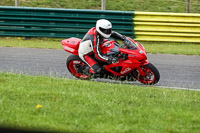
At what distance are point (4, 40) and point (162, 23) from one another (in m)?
5.49

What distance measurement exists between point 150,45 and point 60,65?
4433 mm

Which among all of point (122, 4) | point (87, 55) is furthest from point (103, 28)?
point (122, 4)

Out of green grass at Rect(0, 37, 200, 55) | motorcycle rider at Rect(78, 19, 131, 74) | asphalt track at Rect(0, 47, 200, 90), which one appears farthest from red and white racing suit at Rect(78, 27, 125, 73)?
green grass at Rect(0, 37, 200, 55)

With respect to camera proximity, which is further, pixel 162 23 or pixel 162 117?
pixel 162 23

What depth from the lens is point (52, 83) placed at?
6645 millimetres

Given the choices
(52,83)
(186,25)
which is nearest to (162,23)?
(186,25)

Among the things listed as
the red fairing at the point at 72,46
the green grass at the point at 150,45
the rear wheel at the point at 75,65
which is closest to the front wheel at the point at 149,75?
the rear wheel at the point at 75,65

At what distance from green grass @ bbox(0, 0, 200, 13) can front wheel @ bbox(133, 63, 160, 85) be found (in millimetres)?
10095

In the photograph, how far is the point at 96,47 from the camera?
7.33 meters

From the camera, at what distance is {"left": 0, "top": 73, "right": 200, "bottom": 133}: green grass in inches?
165

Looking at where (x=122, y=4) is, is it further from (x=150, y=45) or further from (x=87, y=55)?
(x=87, y=55)

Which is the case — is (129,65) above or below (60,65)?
above

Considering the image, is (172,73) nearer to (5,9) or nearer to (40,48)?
(40,48)

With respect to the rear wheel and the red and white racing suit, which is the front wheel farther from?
the rear wheel
